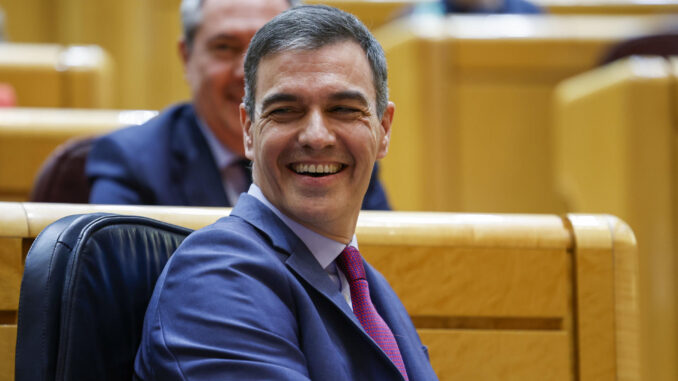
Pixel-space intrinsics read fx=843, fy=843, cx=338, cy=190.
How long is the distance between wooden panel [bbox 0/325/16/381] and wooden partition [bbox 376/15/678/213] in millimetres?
703

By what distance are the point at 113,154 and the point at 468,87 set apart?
59 centimetres

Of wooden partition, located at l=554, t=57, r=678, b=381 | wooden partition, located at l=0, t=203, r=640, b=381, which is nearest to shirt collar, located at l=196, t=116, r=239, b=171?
wooden partition, located at l=0, t=203, r=640, b=381

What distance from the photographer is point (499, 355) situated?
57 cm

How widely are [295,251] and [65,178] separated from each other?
1.54ft

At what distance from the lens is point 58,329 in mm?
374

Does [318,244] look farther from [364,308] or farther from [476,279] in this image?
[476,279]

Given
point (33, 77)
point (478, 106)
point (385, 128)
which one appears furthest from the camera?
point (33, 77)

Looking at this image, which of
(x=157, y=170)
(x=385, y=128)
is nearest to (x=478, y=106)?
(x=157, y=170)

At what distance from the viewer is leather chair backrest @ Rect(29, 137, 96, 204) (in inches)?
31.2

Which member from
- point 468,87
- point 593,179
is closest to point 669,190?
point 593,179

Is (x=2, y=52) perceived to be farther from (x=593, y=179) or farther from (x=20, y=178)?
(x=593, y=179)

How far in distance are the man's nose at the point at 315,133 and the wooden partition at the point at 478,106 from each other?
72cm

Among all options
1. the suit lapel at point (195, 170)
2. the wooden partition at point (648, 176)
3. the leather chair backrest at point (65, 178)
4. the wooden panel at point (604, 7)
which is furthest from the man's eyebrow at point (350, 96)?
the wooden panel at point (604, 7)

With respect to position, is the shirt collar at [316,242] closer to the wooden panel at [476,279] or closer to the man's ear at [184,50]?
the wooden panel at [476,279]
